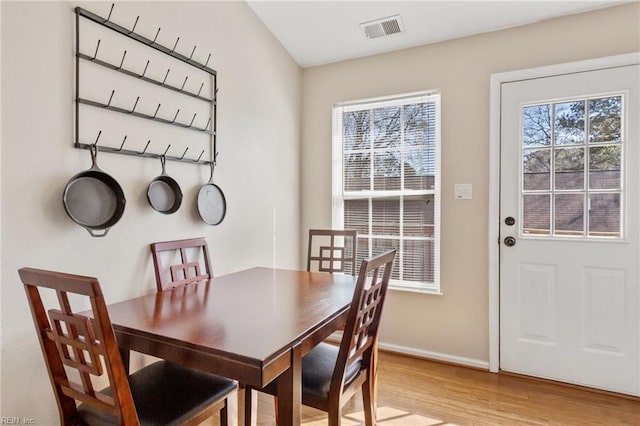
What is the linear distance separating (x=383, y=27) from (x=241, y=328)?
2393mm

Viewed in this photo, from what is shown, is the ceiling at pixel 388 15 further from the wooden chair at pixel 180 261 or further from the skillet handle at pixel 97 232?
the skillet handle at pixel 97 232

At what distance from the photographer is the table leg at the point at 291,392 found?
1.17 meters

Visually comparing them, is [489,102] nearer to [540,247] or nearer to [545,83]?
[545,83]

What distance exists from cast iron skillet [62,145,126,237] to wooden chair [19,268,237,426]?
0.34 meters

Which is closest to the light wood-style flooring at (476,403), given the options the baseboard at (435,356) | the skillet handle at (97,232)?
the baseboard at (435,356)

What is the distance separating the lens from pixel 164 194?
78.8 inches

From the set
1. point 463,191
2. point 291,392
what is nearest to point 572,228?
point 463,191

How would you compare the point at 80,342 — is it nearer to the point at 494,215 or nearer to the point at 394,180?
the point at 394,180

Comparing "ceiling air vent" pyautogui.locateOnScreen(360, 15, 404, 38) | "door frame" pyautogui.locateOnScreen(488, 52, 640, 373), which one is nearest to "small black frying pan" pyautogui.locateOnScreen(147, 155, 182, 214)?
"ceiling air vent" pyautogui.locateOnScreen(360, 15, 404, 38)

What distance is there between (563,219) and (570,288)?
1.54 ft

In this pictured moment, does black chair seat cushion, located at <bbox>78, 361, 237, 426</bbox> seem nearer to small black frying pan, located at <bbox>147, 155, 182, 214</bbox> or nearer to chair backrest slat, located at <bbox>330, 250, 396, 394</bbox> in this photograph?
chair backrest slat, located at <bbox>330, 250, 396, 394</bbox>

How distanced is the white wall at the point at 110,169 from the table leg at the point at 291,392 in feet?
3.52

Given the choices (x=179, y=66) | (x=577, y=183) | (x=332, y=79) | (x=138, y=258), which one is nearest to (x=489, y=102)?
(x=577, y=183)

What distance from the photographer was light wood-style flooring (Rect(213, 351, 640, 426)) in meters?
2.02
